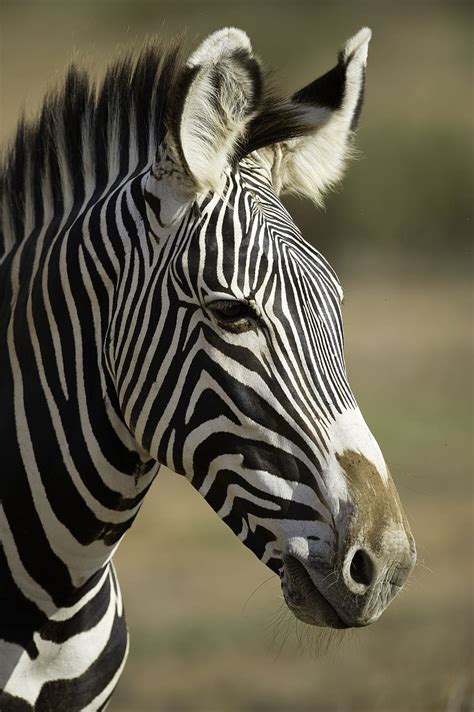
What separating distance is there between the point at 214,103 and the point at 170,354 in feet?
2.64

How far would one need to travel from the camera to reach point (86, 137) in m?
3.96

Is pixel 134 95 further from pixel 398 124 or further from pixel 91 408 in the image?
pixel 398 124

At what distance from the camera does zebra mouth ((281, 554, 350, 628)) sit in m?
3.19

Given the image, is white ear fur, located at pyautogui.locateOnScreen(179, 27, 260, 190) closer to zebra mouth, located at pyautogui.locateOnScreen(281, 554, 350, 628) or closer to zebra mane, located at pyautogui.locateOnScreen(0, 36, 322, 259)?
zebra mane, located at pyautogui.locateOnScreen(0, 36, 322, 259)

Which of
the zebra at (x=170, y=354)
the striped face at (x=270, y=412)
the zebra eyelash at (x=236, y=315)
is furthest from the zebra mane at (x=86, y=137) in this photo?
the zebra eyelash at (x=236, y=315)

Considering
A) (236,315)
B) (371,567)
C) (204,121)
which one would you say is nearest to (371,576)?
(371,567)

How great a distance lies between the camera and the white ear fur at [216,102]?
329cm

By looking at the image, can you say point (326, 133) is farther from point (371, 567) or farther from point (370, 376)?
point (370, 376)

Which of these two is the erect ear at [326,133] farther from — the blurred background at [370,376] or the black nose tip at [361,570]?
the black nose tip at [361,570]

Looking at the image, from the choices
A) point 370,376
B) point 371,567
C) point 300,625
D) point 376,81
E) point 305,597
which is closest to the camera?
point 371,567

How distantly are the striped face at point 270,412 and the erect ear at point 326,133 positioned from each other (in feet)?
1.79

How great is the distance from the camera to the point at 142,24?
106 ft

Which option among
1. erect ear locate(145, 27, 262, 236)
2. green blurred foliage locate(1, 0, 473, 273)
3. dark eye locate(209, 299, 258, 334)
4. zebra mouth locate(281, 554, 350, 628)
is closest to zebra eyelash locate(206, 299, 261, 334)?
dark eye locate(209, 299, 258, 334)

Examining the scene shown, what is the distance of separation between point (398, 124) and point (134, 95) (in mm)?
24939
